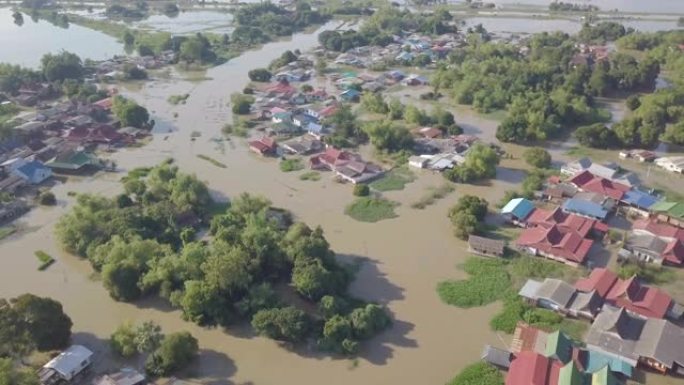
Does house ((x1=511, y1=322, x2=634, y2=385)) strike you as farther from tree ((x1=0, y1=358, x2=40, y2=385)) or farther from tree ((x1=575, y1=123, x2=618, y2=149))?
tree ((x1=575, y1=123, x2=618, y2=149))

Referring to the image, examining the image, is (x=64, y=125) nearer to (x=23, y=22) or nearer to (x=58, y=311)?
(x=58, y=311)

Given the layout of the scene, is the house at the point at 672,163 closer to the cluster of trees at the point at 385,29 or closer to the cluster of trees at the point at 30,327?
the cluster of trees at the point at 30,327

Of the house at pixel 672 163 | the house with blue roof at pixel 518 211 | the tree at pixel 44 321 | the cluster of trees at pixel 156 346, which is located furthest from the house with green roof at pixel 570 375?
the house at pixel 672 163

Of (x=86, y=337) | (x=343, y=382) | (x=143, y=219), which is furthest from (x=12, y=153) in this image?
(x=343, y=382)

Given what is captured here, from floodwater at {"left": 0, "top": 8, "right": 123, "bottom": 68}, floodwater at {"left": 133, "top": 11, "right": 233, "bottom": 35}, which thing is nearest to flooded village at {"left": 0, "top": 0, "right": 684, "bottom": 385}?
floodwater at {"left": 0, "top": 8, "right": 123, "bottom": 68}

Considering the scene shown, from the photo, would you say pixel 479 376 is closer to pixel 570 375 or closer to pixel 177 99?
pixel 570 375

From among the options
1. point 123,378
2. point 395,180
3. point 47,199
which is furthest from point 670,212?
point 47,199
